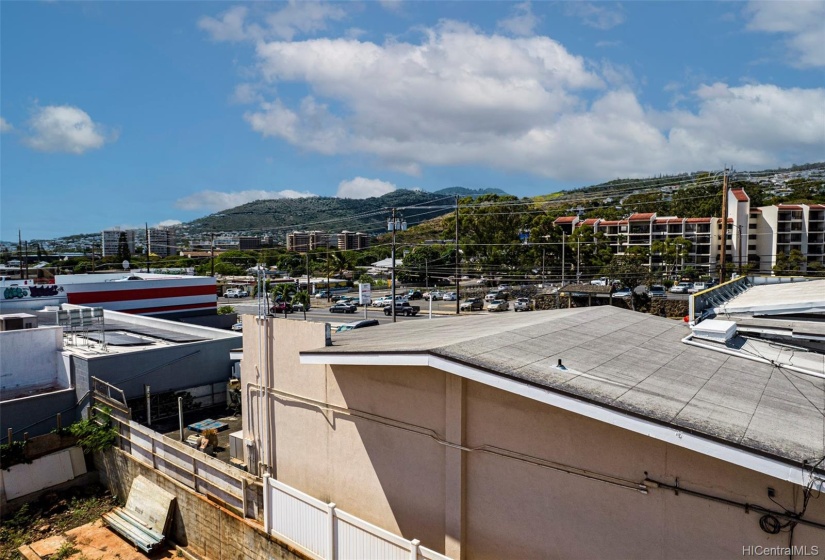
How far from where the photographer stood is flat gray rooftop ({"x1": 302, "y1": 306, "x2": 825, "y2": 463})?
5.61 m

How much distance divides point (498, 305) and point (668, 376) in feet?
142

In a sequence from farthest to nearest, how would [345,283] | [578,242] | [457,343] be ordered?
[345,283] < [578,242] < [457,343]

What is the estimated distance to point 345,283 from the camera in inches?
3100

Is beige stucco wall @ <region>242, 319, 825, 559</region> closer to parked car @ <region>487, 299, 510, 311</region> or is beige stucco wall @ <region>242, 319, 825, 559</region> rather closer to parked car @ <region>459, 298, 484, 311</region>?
parked car @ <region>459, 298, 484, 311</region>

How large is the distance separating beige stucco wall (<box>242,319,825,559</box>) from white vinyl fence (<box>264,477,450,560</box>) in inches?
36.6

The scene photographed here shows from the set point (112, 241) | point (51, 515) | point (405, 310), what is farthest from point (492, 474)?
point (112, 241)

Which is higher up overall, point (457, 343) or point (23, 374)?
point (457, 343)

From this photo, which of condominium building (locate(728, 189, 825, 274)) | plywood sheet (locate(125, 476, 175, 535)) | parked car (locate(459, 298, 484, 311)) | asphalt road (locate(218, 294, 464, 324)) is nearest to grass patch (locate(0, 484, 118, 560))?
plywood sheet (locate(125, 476, 175, 535))

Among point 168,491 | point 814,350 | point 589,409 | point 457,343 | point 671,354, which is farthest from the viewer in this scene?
point 168,491

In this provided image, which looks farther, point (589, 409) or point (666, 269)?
point (666, 269)

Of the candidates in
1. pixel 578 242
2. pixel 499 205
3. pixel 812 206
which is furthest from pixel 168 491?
pixel 812 206

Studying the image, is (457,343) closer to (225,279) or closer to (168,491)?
(168,491)

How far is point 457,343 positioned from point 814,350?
7240mm

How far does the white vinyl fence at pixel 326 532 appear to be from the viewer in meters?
7.39
